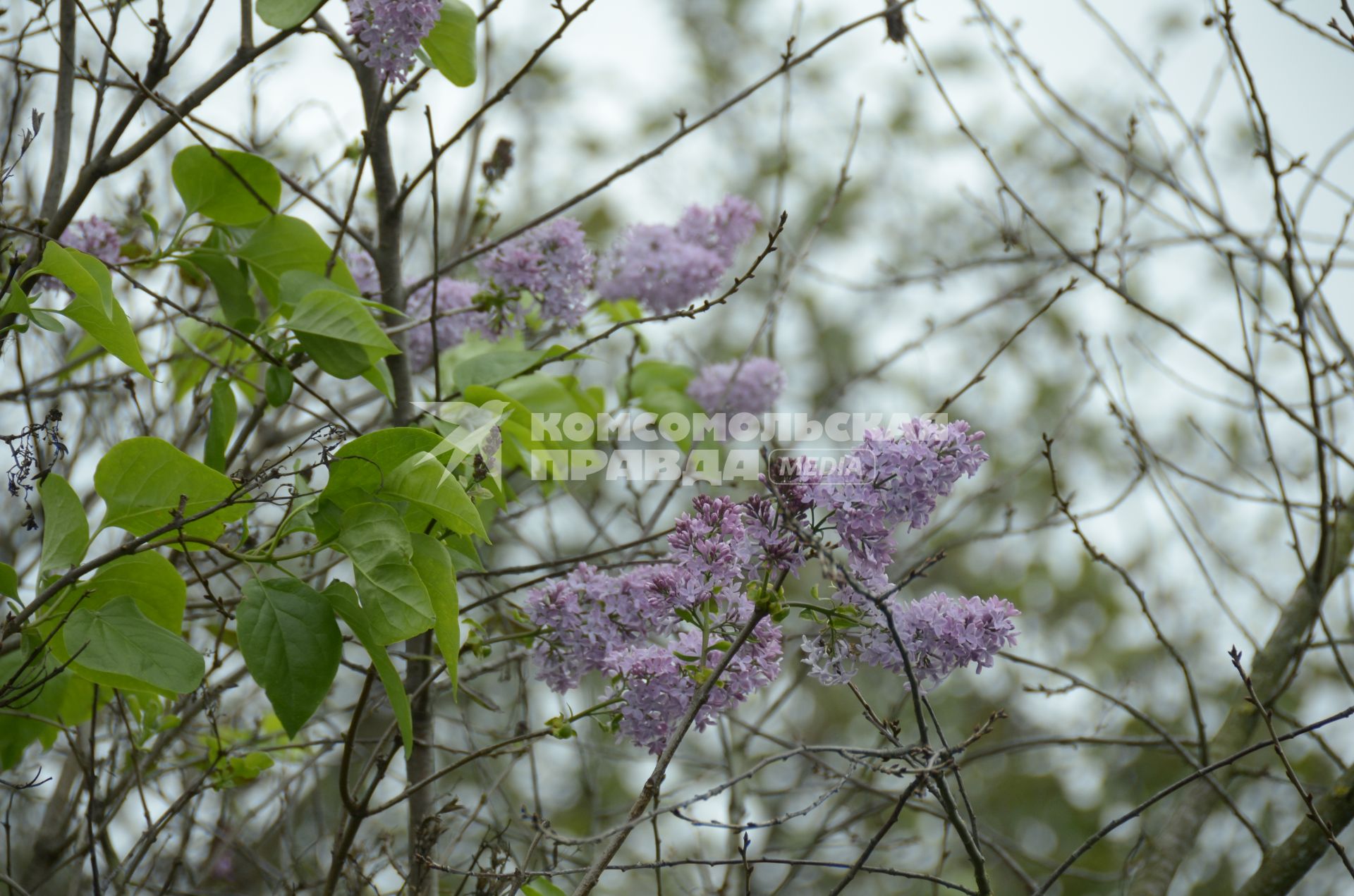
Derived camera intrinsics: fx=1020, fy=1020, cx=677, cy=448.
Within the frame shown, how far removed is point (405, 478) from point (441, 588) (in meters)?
0.13

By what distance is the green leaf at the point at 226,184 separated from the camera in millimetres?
1519

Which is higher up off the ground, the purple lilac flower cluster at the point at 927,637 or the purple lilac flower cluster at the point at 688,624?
the purple lilac flower cluster at the point at 688,624

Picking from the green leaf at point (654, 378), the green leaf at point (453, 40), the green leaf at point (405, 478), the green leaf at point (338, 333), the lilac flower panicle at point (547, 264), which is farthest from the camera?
the green leaf at point (654, 378)

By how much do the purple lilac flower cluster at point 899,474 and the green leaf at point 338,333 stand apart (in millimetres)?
601

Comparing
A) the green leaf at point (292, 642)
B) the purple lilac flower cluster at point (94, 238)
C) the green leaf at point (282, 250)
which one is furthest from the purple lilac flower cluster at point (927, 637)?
the purple lilac flower cluster at point (94, 238)

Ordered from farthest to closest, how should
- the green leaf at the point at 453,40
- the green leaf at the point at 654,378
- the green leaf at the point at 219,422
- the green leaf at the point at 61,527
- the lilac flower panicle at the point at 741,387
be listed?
the lilac flower panicle at the point at 741,387 → the green leaf at the point at 654,378 → the green leaf at the point at 453,40 → the green leaf at the point at 219,422 → the green leaf at the point at 61,527

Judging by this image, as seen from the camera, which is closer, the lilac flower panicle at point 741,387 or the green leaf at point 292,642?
the green leaf at point 292,642

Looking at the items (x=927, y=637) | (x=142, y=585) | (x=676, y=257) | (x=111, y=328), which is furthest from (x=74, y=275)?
(x=676, y=257)

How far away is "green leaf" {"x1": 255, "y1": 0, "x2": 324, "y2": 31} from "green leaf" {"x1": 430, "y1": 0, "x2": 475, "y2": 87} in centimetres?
20

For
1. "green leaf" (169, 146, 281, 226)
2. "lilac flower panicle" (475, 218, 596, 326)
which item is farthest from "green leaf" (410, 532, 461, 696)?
"lilac flower panicle" (475, 218, 596, 326)

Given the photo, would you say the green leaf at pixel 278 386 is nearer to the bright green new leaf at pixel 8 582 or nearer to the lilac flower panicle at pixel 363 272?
the bright green new leaf at pixel 8 582

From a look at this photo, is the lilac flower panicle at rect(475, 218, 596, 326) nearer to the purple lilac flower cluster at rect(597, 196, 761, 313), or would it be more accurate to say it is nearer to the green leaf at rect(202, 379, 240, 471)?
the purple lilac flower cluster at rect(597, 196, 761, 313)

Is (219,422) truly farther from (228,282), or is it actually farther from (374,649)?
(374,649)

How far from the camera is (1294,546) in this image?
1940 millimetres
